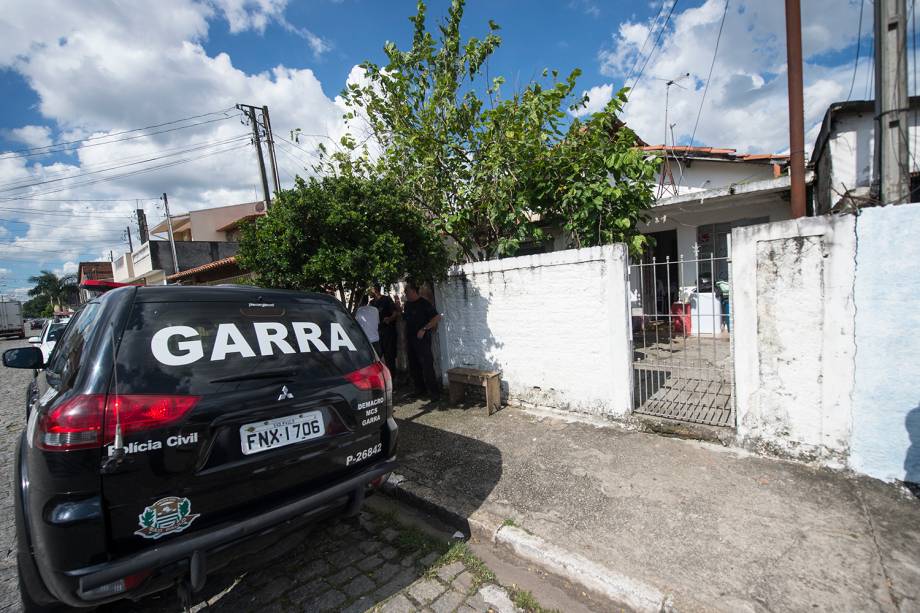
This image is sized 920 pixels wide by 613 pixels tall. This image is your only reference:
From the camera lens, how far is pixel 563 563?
2518 millimetres

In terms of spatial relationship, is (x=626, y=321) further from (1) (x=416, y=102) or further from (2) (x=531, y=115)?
(1) (x=416, y=102)

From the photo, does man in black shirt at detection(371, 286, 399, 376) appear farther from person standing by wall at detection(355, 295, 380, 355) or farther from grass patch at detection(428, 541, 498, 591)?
grass patch at detection(428, 541, 498, 591)

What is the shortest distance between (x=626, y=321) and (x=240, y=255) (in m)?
4.86

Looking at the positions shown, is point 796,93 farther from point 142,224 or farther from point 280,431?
point 142,224

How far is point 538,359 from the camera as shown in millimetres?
5133

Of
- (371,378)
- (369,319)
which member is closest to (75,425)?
(371,378)

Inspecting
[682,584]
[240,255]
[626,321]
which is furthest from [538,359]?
[240,255]

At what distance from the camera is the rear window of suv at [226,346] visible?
6.17 ft

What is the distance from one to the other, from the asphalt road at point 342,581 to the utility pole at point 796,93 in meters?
4.21

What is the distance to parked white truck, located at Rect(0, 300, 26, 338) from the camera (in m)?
31.3

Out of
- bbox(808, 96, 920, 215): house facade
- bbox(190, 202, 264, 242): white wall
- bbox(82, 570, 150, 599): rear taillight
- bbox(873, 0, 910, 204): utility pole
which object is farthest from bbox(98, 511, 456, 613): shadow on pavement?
bbox(190, 202, 264, 242): white wall

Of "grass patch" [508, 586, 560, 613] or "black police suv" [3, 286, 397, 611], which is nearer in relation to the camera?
"black police suv" [3, 286, 397, 611]

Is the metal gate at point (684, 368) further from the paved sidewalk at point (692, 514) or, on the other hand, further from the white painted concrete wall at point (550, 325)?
the paved sidewalk at point (692, 514)

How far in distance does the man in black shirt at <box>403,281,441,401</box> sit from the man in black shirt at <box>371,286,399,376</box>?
0.68 meters
